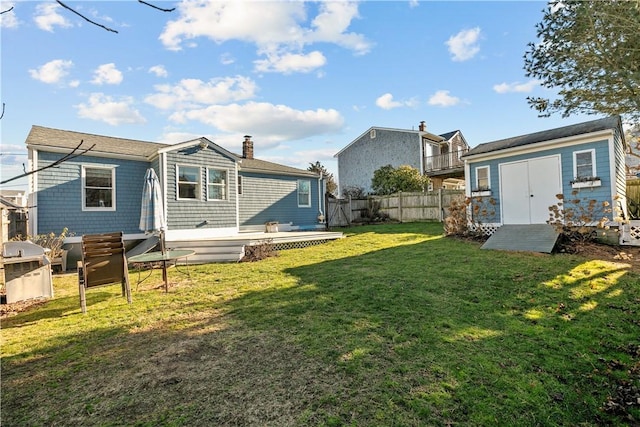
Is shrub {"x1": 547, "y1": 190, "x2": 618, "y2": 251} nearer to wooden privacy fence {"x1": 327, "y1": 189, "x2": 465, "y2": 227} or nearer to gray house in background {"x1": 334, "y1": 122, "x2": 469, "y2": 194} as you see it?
wooden privacy fence {"x1": 327, "y1": 189, "x2": 465, "y2": 227}

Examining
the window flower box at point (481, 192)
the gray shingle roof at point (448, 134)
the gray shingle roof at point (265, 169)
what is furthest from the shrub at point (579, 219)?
the gray shingle roof at point (448, 134)

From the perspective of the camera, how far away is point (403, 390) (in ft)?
8.17

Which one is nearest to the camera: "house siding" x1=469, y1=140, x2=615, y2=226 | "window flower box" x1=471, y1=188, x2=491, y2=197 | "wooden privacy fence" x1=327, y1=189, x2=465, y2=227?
"house siding" x1=469, y1=140, x2=615, y2=226

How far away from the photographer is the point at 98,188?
→ 10.1m

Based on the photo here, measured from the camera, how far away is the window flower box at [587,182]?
9.12 m

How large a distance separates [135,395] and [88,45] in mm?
3566

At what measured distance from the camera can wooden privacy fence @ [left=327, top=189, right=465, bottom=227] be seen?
16.9 meters

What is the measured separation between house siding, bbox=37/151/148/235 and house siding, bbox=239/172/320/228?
431 centimetres

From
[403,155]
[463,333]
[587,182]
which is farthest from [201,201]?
[403,155]

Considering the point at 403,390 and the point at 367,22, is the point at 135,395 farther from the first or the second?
the point at 367,22

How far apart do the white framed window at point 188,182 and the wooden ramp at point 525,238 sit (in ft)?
32.7

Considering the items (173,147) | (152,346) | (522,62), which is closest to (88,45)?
(152,346)

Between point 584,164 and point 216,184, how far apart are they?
12592 mm

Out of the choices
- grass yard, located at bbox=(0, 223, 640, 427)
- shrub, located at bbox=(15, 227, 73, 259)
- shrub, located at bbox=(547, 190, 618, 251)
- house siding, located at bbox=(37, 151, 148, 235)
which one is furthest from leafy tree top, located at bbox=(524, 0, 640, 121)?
shrub, located at bbox=(15, 227, 73, 259)
